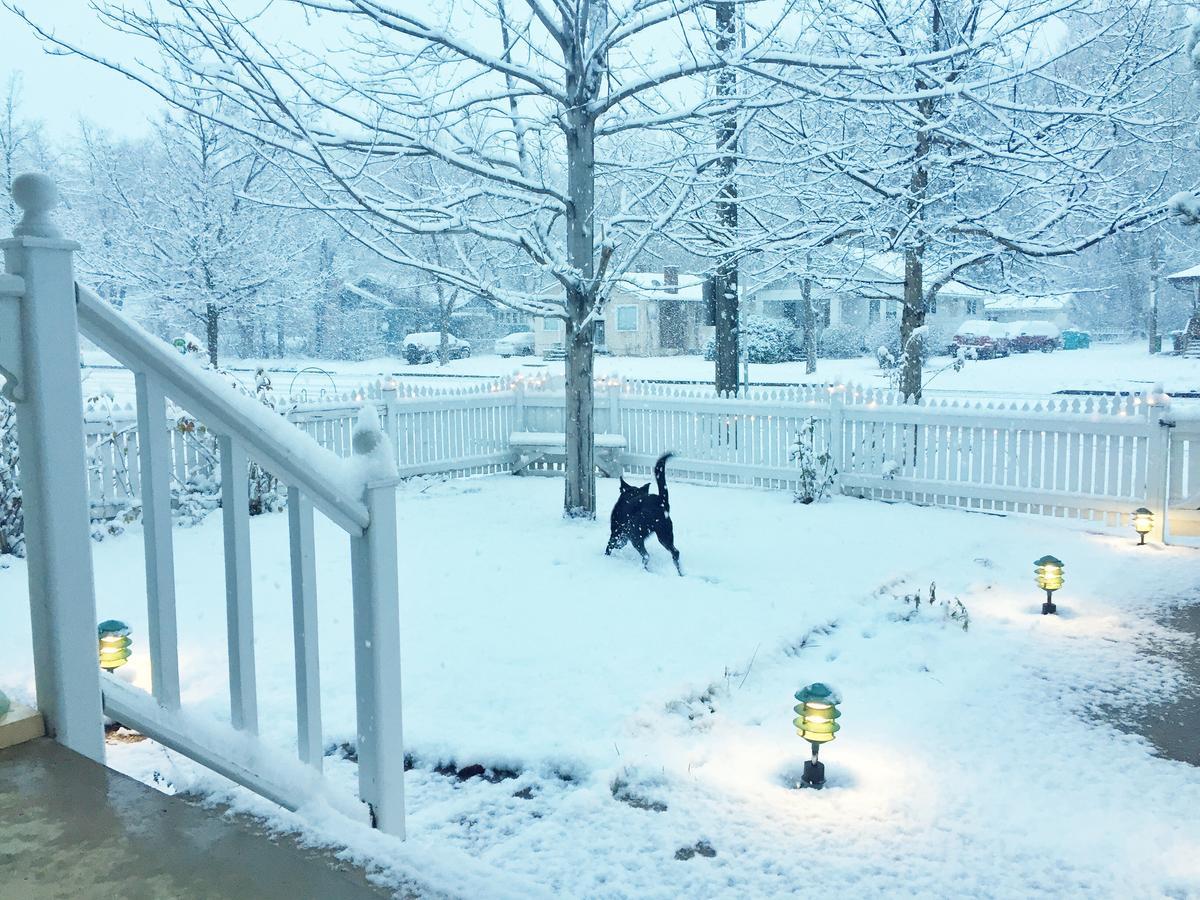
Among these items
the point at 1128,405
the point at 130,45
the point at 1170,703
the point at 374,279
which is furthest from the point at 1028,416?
the point at 374,279

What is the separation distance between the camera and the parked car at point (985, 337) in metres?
33.9

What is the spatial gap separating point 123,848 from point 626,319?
129 feet

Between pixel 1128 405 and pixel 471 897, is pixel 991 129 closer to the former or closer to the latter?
pixel 1128 405

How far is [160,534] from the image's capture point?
234 cm

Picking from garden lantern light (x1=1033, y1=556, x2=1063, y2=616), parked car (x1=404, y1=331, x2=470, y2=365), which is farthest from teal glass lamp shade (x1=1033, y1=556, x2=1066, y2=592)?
parked car (x1=404, y1=331, x2=470, y2=365)

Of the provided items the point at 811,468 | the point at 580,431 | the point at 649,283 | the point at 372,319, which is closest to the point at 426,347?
the point at 372,319

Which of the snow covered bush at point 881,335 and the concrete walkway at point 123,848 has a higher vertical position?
the snow covered bush at point 881,335

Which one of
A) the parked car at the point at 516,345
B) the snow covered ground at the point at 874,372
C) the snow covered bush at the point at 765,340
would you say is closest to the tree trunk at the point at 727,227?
the snow covered ground at the point at 874,372

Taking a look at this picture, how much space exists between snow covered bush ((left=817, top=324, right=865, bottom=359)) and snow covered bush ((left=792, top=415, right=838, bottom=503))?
83.5ft

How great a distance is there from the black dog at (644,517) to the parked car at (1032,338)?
32.1 meters

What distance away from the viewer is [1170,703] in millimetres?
4781

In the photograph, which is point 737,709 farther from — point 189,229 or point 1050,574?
point 189,229

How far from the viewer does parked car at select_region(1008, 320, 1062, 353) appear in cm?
3603

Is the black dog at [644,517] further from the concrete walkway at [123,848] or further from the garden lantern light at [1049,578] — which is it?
the concrete walkway at [123,848]
